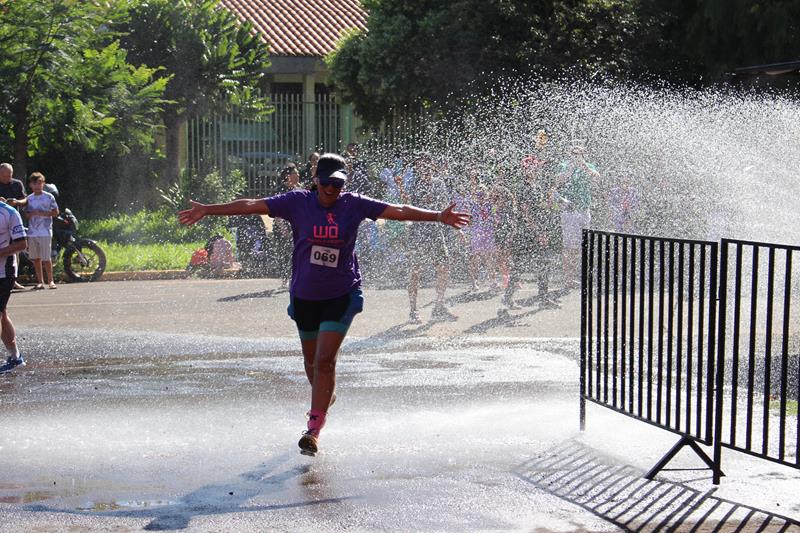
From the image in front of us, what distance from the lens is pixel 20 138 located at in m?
22.8

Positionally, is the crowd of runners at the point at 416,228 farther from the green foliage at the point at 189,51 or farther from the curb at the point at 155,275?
the green foliage at the point at 189,51

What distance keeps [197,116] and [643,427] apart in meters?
22.6

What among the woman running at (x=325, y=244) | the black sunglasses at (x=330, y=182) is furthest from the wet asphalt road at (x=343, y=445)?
the black sunglasses at (x=330, y=182)

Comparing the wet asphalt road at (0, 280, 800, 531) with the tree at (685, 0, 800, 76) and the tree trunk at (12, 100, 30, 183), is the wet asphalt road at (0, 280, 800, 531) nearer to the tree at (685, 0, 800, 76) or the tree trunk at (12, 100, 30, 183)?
the tree trunk at (12, 100, 30, 183)

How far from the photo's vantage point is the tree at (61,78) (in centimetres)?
2158

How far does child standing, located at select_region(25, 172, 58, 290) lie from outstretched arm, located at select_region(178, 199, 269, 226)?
1090 cm

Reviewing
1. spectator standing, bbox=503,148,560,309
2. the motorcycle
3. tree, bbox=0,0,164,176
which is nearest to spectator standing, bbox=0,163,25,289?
the motorcycle

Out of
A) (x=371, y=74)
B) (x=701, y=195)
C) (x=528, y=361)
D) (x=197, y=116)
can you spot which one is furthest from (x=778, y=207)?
(x=197, y=116)

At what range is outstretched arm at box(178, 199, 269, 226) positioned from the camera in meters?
7.44

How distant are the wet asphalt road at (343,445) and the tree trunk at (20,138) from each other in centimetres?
1050

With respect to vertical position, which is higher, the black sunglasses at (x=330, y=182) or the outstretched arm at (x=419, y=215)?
the black sunglasses at (x=330, y=182)

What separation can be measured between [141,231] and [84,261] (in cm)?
629

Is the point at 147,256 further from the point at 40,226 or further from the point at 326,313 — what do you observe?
the point at 326,313

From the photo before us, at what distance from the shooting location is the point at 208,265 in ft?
65.7
